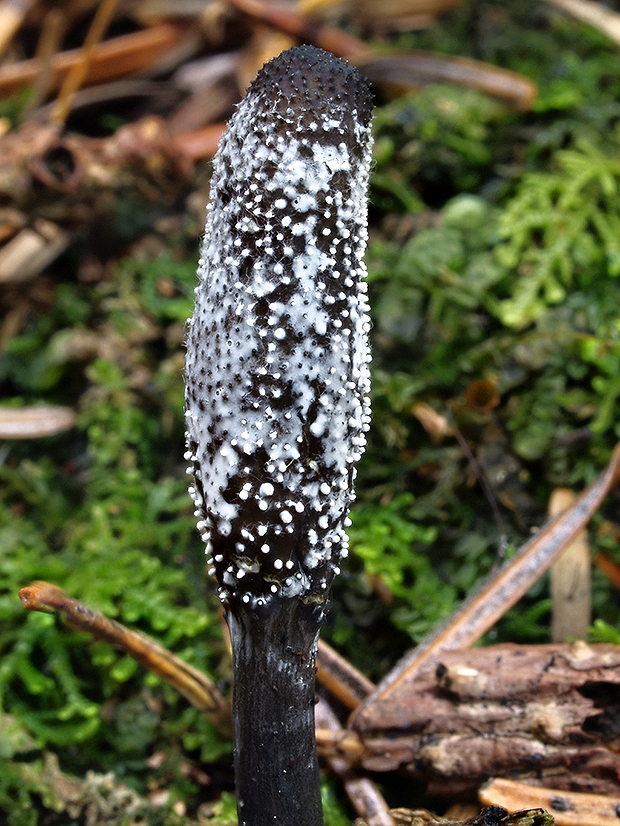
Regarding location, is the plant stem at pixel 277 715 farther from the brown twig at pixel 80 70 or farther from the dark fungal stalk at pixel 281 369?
the brown twig at pixel 80 70

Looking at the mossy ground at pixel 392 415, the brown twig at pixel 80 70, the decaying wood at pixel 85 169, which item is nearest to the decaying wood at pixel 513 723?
the mossy ground at pixel 392 415

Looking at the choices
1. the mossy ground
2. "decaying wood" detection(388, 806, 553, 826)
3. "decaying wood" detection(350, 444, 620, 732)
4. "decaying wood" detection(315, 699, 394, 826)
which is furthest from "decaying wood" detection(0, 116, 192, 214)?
"decaying wood" detection(388, 806, 553, 826)

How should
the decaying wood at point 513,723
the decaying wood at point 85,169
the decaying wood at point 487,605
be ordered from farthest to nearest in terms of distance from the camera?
1. the decaying wood at point 85,169
2. the decaying wood at point 487,605
3. the decaying wood at point 513,723

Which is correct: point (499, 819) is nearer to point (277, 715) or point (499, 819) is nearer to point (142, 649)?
point (277, 715)

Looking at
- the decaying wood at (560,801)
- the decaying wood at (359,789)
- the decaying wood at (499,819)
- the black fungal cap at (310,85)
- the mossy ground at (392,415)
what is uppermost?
the black fungal cap at (310,85)

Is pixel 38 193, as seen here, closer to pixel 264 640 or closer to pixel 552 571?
pixel 264 640

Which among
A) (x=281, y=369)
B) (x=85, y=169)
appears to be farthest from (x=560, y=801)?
(x=85, y=169)
